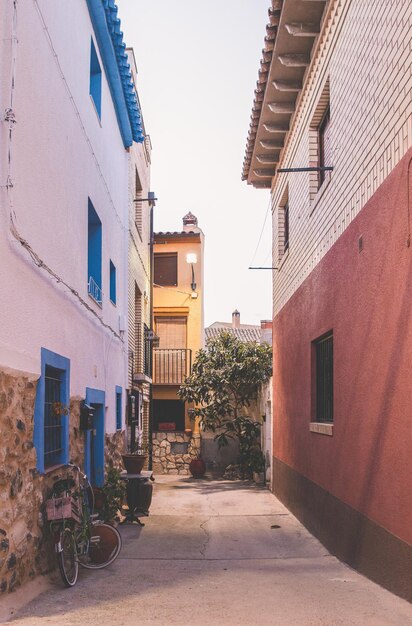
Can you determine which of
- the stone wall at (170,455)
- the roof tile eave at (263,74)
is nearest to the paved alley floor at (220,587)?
the roof tile eave at (263,74)

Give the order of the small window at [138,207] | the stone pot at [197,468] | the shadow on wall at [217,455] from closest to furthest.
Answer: the small window at [138,207]
the stone pot at [197,468]
the shadow on wall at [217,455]

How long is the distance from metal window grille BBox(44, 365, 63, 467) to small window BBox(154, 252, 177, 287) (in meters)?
17.7

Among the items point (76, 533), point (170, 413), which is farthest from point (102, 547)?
point (170, 413)

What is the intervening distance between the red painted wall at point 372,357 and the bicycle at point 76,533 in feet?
8.91

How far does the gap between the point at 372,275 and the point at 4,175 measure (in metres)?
3.52

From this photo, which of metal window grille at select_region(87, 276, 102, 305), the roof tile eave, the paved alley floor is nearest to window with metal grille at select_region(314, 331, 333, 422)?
the paved alley floor

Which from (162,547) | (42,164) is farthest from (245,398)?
(42,164)

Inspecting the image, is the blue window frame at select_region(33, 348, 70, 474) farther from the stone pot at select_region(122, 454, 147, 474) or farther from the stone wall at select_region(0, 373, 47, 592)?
the stone pot at select_region(122, 454, 147, 474)

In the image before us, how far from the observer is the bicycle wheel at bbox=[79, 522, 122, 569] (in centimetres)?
774

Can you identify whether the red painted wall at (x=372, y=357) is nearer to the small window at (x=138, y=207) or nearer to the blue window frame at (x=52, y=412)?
the blue window frame at (x=52, y=412)

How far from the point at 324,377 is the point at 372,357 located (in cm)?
323

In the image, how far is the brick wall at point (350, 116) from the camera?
6289 mm

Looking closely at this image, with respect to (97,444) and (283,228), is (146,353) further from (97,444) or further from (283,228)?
(97,444)

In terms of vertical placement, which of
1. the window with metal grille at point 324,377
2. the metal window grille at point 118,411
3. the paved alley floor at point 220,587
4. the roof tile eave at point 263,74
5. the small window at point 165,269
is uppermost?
the roof tile eave at point 263,74
